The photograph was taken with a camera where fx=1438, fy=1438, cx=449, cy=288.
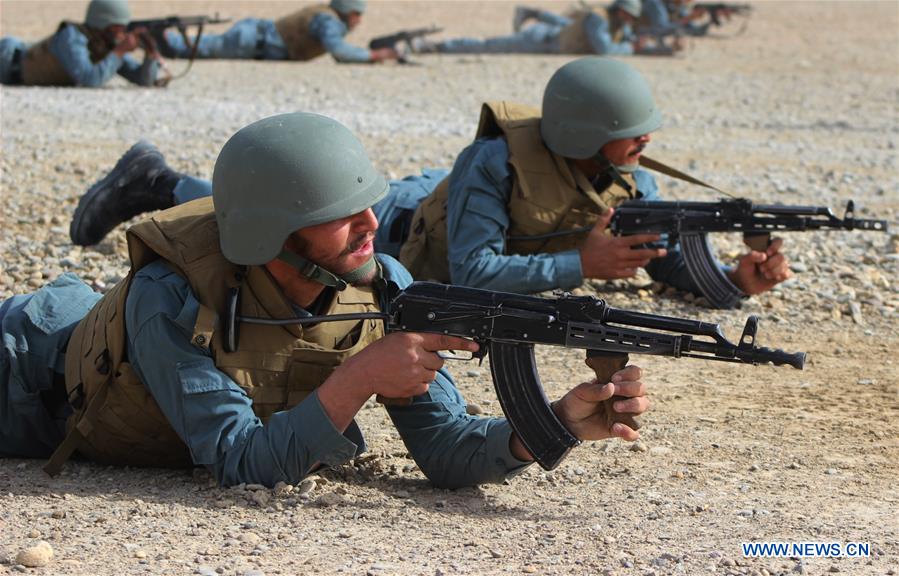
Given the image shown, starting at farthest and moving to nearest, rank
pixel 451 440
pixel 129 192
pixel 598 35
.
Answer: pixel 598 35
pixel 129 192
pixel 451 440

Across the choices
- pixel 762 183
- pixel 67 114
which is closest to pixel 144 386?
pixel 762 183

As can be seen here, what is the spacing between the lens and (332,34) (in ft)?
55.3

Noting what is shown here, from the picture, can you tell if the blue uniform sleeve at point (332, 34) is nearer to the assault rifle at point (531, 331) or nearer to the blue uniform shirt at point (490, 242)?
the blue uniform shirt at point (490, 242)

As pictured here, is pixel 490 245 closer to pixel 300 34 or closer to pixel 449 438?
pixel 449 438

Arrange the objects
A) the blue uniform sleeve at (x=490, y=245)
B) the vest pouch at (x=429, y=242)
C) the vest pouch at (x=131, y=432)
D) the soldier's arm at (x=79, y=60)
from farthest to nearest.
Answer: the soldier's arm at (x=79, y=60) < the vest pouch at (x=429, y=242) < the blue uniform sleeve at (x=490, y=245) < the vest pouch at (x=131, y=432)

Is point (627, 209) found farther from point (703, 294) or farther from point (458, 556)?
point (458, 556)

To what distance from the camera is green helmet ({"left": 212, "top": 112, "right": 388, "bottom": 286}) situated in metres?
3.78

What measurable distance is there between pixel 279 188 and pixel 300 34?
44.5 ft

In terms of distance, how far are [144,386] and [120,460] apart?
0.42 metres

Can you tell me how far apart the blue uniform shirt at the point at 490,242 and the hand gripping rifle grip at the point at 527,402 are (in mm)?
2398

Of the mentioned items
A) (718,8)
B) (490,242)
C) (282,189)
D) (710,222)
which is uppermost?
(282,189)

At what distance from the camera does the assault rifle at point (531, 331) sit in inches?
142

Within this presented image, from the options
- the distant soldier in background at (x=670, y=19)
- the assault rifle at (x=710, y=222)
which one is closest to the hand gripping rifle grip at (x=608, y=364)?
the assault rifle at (x=710, y=222)

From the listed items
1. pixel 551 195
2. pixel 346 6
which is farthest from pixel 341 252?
pixel 346 6
